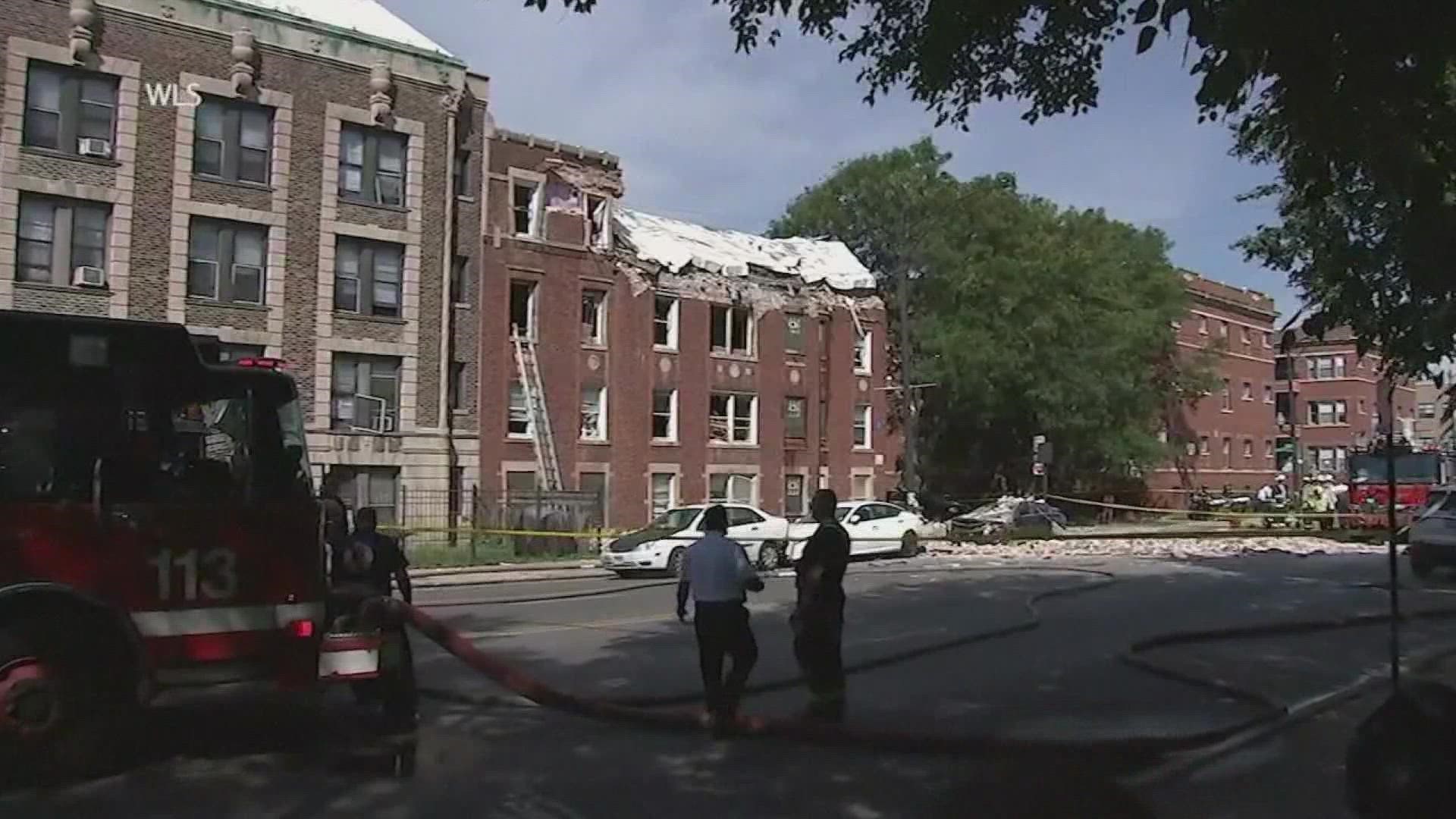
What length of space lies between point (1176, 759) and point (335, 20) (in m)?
32.2

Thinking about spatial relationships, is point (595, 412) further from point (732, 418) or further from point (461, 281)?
point (461, 281)

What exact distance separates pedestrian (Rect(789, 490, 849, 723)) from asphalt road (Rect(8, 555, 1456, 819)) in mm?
408

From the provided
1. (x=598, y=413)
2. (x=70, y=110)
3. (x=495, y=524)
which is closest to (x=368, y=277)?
(x=495, y=524)

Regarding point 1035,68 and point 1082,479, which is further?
point 1082,479

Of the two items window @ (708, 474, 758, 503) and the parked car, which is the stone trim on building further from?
the parked car

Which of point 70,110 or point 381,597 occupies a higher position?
point 70,110

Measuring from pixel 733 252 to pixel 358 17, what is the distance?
595 inches

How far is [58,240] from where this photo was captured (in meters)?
29.5

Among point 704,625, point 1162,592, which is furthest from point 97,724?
point 1162,592

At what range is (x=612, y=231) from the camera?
41.3 meters

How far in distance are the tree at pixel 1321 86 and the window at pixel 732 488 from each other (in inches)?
1189

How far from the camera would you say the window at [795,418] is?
4569cm

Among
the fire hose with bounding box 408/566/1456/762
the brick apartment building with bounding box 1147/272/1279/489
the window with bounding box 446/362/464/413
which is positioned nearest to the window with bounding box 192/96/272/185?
the window with bounding box 446/362/464/413

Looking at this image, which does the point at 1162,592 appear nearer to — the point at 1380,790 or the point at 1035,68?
the point at 1035,68
